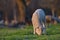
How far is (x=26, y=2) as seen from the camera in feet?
132

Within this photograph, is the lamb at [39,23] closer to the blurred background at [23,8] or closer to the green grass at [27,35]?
the green grass at [27,35]

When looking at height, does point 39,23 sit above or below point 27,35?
above

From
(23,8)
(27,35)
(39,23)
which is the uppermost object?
(23,8)

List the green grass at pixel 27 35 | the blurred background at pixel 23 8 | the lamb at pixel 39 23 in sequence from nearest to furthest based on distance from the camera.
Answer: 1. the green grass at pixel 27 35
2. the lamb at pixel 39 23
3. the blurred background at pixel 23 8

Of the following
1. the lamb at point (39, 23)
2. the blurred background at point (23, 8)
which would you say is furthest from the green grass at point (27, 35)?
the blurred background at point (23, 8)

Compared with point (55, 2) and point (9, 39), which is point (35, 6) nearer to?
point (55, 2)

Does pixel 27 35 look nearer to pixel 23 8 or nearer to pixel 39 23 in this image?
pixel 39 23

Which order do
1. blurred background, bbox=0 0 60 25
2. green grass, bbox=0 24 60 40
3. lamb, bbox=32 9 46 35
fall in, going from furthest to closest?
blurred background, bbox=0 0 60 25
lamb, bbox=32 9 46 35
green grass, bbox=0 24 60 40

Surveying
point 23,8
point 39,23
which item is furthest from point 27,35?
point 23,8

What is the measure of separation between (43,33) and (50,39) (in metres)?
3.75

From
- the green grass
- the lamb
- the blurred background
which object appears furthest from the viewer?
the blurred background

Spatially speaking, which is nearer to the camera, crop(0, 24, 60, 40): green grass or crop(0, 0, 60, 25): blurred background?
crop(0, 24, 60, 40): green grass

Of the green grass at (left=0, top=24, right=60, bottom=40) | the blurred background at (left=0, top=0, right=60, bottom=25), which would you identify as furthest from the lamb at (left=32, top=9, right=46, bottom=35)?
the blurred background at (left=0, top=0, right=60, bottom=25)

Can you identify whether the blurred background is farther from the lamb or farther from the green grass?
the lamb
